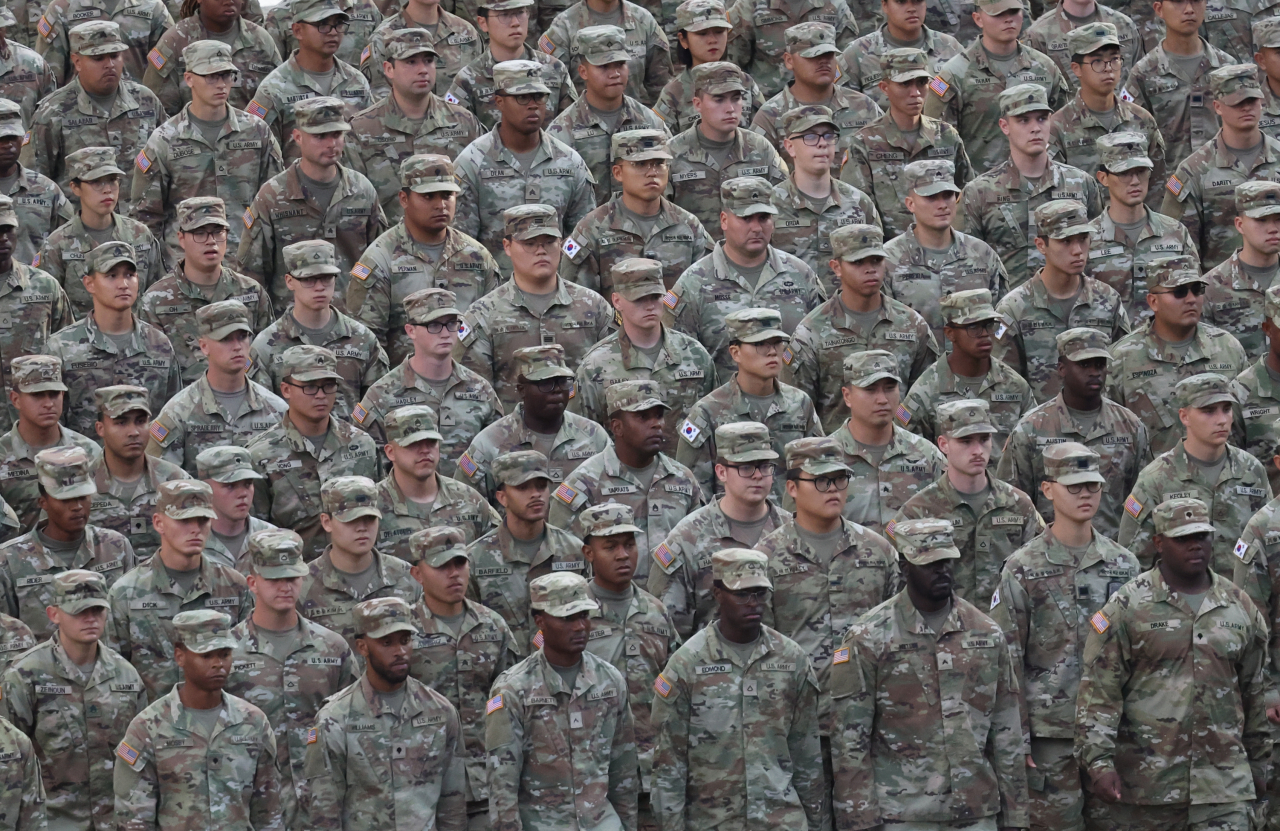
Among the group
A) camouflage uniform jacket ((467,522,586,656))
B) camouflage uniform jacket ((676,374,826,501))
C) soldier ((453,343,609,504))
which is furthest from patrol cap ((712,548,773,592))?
soldier ((453,343,609,504))

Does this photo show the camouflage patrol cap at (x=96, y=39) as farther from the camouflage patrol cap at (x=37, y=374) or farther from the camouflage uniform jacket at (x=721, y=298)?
the camouflage uniform jacket at (x=721, y=298)

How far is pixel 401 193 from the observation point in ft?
Result: 49.9

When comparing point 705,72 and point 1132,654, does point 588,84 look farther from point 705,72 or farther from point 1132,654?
point 1132,654

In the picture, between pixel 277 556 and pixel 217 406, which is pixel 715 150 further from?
pixel 277 556

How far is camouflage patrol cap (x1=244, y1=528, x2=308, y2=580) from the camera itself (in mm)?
12281

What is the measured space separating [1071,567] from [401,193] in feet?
15.6

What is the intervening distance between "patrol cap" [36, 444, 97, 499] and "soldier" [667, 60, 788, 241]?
4.66 meters

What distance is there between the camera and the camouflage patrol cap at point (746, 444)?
12.8m

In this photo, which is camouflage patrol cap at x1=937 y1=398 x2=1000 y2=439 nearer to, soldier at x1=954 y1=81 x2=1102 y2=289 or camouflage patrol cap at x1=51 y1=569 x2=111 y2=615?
soldier at x1=954 y1=81 x2=1102 y2=289

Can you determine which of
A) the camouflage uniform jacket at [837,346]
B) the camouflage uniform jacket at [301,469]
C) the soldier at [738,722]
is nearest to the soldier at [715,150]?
the camouflage uniform jacket at [837,346]

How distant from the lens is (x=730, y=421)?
1363 centimetres

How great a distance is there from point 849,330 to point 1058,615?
A: 7.84 ft

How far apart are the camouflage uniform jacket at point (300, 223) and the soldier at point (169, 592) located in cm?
305

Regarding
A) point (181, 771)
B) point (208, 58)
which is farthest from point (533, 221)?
point (181, 771)
